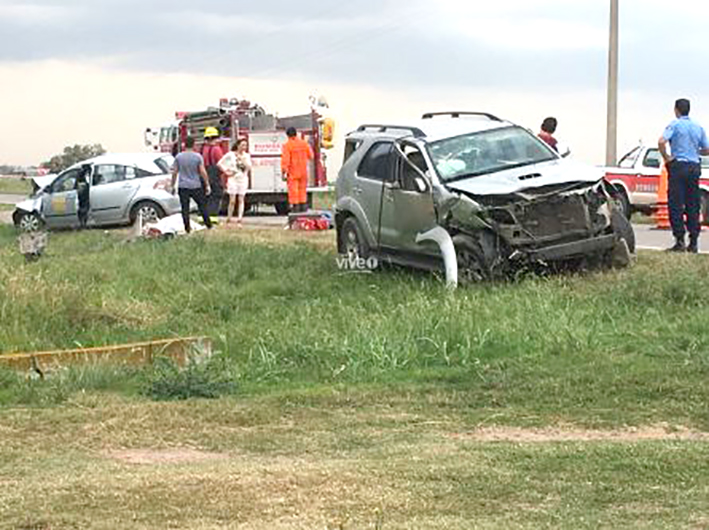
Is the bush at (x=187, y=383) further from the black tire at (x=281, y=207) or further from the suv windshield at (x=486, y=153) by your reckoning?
the black tire at (x=281, y=207)

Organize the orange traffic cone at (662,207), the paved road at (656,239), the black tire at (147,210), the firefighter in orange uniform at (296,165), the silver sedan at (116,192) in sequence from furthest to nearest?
the silver sedan at (116,192) < the black tire at (147,210) < the orange traffic cone at (662,207) < the firefighter in orange uniform at (296,165) < the paved road at (656,239)

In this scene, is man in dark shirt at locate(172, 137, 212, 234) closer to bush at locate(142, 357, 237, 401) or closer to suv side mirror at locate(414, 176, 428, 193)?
suv side mirror at locate(414, 176, 428, 193)

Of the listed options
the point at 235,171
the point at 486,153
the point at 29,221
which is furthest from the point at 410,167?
the point at 29,221

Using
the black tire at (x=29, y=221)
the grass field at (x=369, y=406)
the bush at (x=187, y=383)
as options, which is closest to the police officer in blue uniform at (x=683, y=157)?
the grass field at (x=369, y=406)

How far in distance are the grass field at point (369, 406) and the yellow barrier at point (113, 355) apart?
20.0 inches

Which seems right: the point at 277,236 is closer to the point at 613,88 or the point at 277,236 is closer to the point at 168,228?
the point at 168,228

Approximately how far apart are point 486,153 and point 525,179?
964 mm

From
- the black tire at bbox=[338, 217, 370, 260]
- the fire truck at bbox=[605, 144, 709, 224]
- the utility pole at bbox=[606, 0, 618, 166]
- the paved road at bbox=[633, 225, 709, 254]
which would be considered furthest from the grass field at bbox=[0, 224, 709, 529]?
the utility pole at bbox=[606, 0, 618, 166]

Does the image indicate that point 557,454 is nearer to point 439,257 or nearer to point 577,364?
point 577,364

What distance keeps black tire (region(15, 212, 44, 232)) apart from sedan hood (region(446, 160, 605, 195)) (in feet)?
49.9

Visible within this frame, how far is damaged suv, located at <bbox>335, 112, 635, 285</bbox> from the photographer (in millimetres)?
12195

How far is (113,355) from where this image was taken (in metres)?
10.4

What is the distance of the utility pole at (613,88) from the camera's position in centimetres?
2941

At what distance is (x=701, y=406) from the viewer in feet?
25.2
